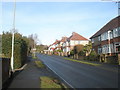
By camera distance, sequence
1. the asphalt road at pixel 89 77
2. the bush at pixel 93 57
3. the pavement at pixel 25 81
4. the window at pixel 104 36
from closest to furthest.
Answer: the pavement at pixel 25 81 → the asphalt road at pixel 89 77 → the bush at pixel 93 57 → the window at pixel 104 36

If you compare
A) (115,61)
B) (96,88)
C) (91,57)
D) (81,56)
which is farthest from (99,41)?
(96,88)

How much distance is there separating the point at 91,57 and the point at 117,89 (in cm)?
2558

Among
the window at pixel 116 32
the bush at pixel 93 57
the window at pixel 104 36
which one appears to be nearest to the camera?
the window at pixel 116 32

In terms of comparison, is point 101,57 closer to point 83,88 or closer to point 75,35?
point 83,88

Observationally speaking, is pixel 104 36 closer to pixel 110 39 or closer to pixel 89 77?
pixel 110 39

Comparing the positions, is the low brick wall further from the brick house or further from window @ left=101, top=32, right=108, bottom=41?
window @ left=101, top=32, right=108, bottom=41

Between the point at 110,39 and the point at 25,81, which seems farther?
the point at 110,39

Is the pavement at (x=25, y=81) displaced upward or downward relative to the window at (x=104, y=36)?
downward

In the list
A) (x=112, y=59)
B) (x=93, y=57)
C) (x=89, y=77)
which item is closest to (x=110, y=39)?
(x=93, y=57)

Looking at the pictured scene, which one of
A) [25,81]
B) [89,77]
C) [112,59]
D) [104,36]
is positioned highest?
[104,36]

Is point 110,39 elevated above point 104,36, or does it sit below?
below

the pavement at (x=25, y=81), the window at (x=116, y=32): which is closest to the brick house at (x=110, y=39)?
the window at (x=116, y=32)

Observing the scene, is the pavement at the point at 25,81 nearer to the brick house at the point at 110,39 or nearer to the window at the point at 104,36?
the brick house at the point at 110,39

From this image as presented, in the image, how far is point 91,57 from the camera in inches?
1331
